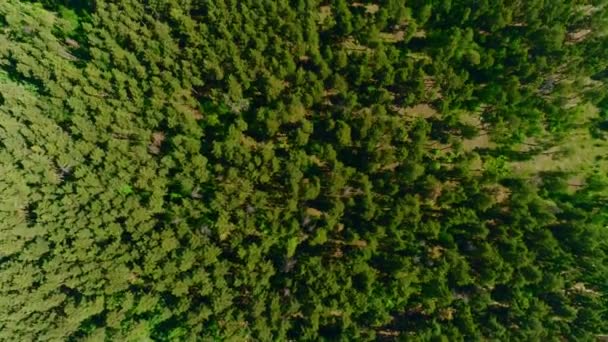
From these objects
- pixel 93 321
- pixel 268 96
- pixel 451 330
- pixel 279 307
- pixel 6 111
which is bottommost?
pixel 93 321

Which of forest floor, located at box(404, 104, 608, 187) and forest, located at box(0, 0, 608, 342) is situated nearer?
forest, located at box(0, 0, 608, 342)

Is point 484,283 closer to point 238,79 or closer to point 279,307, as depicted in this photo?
point 279,307

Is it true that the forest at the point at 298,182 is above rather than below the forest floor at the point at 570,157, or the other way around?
below

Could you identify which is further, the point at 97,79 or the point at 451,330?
the point at 97,79

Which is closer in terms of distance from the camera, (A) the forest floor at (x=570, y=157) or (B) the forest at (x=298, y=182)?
(B) the forest at (x=298, y=182)

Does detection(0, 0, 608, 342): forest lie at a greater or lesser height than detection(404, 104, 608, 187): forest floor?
lesser

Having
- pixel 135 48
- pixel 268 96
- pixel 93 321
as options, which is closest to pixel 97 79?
pixel 135 48

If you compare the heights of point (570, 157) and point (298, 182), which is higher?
point (570, 157)

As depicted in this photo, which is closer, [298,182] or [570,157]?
[298,182]
